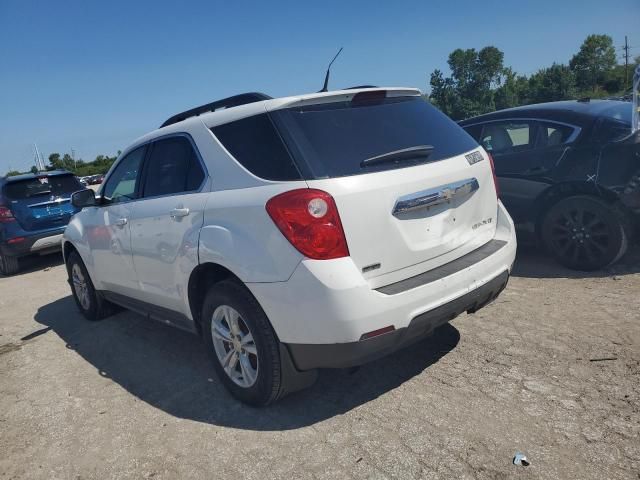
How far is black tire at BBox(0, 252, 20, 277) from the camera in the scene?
8.87m

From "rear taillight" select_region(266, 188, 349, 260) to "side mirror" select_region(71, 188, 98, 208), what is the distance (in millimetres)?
2900

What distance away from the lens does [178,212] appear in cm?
342

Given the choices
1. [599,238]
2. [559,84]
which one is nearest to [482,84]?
[559,84]

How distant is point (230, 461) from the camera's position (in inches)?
107

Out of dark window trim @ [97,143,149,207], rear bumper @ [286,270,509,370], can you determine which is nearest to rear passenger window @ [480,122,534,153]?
rear bumper @ [286,270,509,370]

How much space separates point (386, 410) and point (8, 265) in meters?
8.41

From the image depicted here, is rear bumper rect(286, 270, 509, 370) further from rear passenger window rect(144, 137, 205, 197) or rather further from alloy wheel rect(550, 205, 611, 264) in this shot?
alloy wheel rect(550, 205, 611, 264)

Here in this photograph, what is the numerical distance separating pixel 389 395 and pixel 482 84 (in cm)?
10726

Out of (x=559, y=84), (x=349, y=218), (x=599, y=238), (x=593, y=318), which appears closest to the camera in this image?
(x=349, y=218)

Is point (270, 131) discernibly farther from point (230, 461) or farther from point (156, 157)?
point (230, 461)

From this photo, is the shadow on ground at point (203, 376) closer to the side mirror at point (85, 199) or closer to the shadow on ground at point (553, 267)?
the side mirror at point (85, 199)

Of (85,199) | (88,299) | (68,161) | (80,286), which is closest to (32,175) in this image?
(80,286)

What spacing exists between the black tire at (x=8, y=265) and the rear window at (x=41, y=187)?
1.06m

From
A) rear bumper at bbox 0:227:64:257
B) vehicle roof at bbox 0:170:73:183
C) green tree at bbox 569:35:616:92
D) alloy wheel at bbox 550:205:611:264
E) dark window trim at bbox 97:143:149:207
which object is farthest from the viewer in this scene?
green tree at bbox 569:35:616:92
